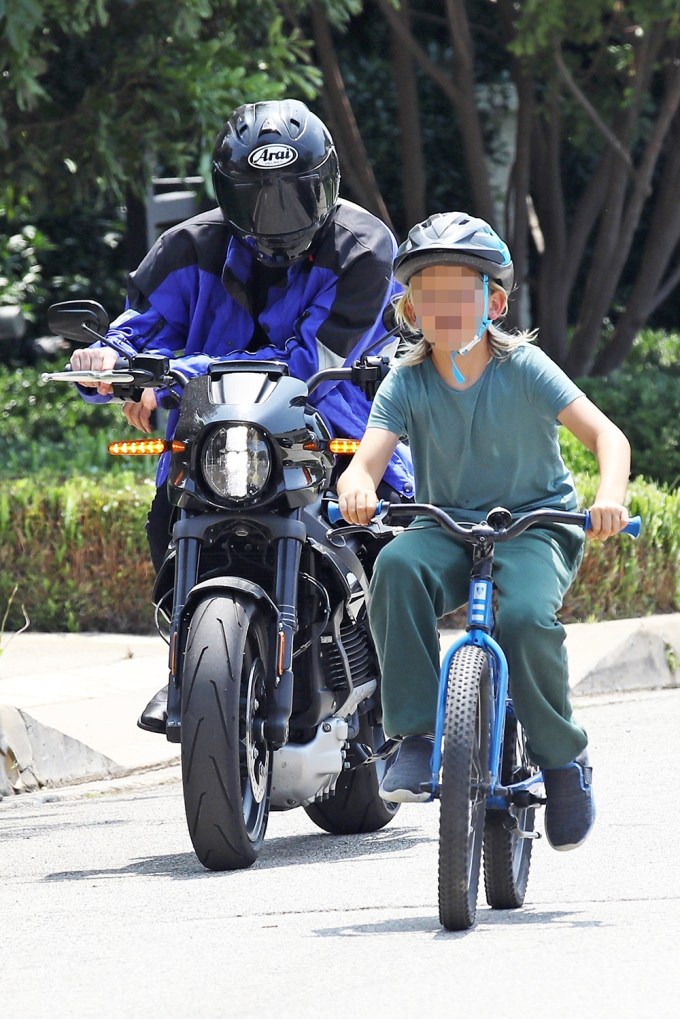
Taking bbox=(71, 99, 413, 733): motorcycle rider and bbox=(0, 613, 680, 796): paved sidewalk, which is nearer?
bbox=(71, 99, 413, 733): motorcycle rider

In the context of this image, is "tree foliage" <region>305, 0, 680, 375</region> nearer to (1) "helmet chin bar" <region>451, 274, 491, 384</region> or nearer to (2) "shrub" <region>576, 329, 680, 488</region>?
(2) "shrub" <region>576, 329, 680, 488</region>

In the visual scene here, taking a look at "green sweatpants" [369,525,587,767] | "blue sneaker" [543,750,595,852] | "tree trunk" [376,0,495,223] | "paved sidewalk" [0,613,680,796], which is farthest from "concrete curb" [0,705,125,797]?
"tree trunk" [376,0,495,223]

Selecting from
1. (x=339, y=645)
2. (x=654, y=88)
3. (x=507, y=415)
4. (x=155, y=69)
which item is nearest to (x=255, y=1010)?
(x=507, y=415)

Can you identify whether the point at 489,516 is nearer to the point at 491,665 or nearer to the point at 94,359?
the point at 491,665

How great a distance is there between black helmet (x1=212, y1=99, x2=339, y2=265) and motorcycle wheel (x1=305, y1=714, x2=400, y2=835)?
143 centimetres

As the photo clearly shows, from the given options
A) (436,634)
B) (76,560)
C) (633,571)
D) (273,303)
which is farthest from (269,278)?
(633,571)

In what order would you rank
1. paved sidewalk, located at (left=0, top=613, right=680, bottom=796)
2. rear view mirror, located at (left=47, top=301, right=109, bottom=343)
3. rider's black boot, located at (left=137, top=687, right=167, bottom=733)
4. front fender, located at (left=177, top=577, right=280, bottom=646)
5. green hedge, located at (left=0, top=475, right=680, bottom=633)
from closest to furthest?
front fender, located at (left=177, top=577, right=280, bottom=646)
rear view mirror, located at (left=47, top=301, right=109, bottom=343)
rider's black boot, located at (left=137, top=687, right=167, bottom=733)
paved sidewalk, located at (left=0, top=613, right=680, bottom=796)
green hedge, located at (left=0, top=475, right=680, bottom=633)

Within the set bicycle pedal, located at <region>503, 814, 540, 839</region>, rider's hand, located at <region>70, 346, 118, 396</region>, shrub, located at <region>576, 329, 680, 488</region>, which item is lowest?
shrub, located at <region>576, 329, 680, 488</region>

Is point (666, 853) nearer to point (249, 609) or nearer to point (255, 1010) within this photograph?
point (249, 609)

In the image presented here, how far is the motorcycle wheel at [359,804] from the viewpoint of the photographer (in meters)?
5.84

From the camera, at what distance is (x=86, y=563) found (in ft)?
31.1

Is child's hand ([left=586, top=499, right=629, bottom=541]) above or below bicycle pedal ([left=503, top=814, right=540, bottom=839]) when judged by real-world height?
above

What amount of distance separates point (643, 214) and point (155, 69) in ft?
30.4

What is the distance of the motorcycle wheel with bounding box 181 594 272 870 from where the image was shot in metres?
4.92
